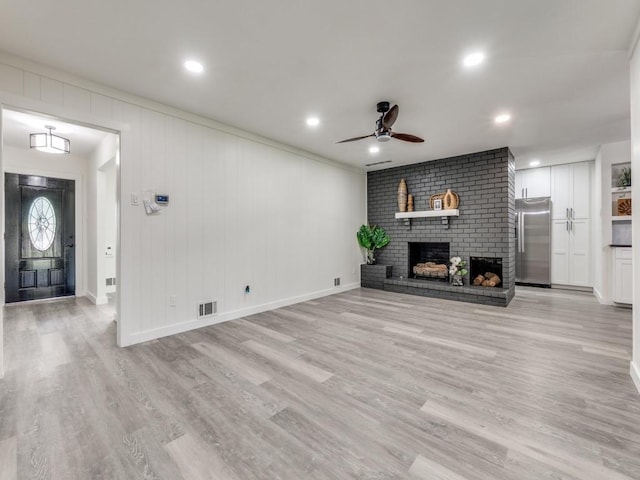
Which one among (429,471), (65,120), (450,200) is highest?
(65,120)

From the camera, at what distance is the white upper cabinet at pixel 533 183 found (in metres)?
5.97

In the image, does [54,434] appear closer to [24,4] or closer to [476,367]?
[24,4]

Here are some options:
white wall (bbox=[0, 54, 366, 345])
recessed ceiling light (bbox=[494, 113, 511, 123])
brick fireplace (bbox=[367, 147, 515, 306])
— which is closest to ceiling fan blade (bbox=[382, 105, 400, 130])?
recessed ceiling light (bbox=[494, 113, 511, 123])

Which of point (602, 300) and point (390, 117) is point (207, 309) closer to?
point (390, 117)

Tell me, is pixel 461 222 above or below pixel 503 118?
below

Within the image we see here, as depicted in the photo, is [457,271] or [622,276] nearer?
[622,276]

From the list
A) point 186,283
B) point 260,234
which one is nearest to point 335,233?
point 260,234

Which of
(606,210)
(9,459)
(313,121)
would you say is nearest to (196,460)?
(9,459)

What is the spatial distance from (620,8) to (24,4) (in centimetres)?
384

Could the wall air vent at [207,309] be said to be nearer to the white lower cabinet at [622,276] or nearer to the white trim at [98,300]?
the white trim at [98,300]

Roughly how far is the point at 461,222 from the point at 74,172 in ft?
23.8

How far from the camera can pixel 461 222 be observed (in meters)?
5.27

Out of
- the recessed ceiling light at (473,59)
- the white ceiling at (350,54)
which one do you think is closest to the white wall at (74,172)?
the white ceiling at (350,54)

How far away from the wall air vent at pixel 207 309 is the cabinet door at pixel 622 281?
19.6ft
